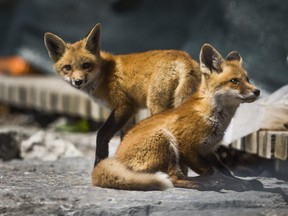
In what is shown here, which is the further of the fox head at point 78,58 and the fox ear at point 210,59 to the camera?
the fox head at point 78,58

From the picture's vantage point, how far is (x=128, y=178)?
536 cm

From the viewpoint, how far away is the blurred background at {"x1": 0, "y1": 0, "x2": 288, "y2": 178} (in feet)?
26.2

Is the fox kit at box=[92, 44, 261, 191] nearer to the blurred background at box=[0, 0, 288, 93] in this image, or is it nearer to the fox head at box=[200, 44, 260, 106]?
the fox head at box=[200, 44, 260, 106]

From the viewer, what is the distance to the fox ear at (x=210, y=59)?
5.60m

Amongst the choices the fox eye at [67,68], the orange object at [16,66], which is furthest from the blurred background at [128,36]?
the fox eye at [67,68]

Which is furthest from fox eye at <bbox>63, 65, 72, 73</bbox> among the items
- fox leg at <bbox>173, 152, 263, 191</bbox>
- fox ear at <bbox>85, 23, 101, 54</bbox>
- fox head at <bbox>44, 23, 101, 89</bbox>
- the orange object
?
the orange object

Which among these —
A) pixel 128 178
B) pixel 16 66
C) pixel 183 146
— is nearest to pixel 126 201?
pixel 128 178

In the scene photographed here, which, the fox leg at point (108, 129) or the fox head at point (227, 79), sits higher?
the fox head at point (227, 79)

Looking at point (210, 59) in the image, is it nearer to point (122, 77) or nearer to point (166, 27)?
point (122, 77)

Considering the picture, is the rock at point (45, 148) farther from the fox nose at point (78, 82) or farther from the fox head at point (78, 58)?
the fox nose at point (78, 82)

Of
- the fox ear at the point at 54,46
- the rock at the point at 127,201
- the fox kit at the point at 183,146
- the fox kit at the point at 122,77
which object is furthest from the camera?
the fox ear at the point at 54,46

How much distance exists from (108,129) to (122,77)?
488 mm

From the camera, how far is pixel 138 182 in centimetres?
536

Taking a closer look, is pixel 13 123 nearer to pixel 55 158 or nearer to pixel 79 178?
pixel 55 158
